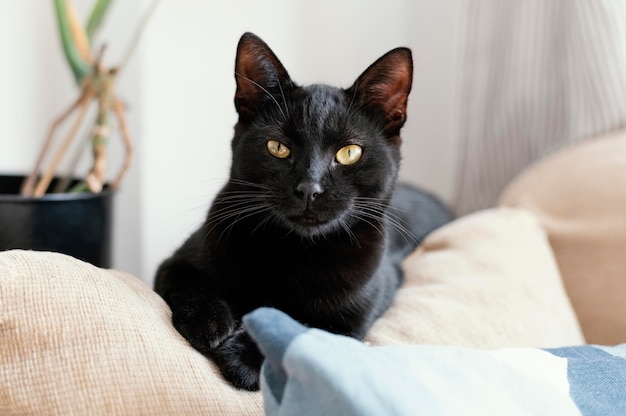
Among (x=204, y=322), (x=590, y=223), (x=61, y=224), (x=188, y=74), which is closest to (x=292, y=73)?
(x=188, y=74)

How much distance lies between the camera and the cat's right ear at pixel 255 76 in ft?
2.94

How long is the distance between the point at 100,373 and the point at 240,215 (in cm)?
35

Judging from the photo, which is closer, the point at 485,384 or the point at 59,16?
the point at 485,384

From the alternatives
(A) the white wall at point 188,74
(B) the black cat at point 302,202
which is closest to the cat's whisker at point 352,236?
(B) the black cat at point 302,202

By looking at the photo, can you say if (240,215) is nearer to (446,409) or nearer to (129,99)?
(446,409)

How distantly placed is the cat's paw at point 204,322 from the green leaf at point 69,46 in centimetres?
72

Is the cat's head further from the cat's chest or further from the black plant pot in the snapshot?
the black plant pot

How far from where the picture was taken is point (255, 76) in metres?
0.93

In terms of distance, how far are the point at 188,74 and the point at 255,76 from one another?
2.47 ft

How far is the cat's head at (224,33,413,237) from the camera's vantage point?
86 centimetres

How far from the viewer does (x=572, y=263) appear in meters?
1.28

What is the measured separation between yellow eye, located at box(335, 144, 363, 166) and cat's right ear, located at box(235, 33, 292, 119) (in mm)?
133

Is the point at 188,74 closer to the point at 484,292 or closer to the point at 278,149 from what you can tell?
the point at 278,149

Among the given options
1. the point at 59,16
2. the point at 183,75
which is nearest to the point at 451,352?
the point at 59,16
